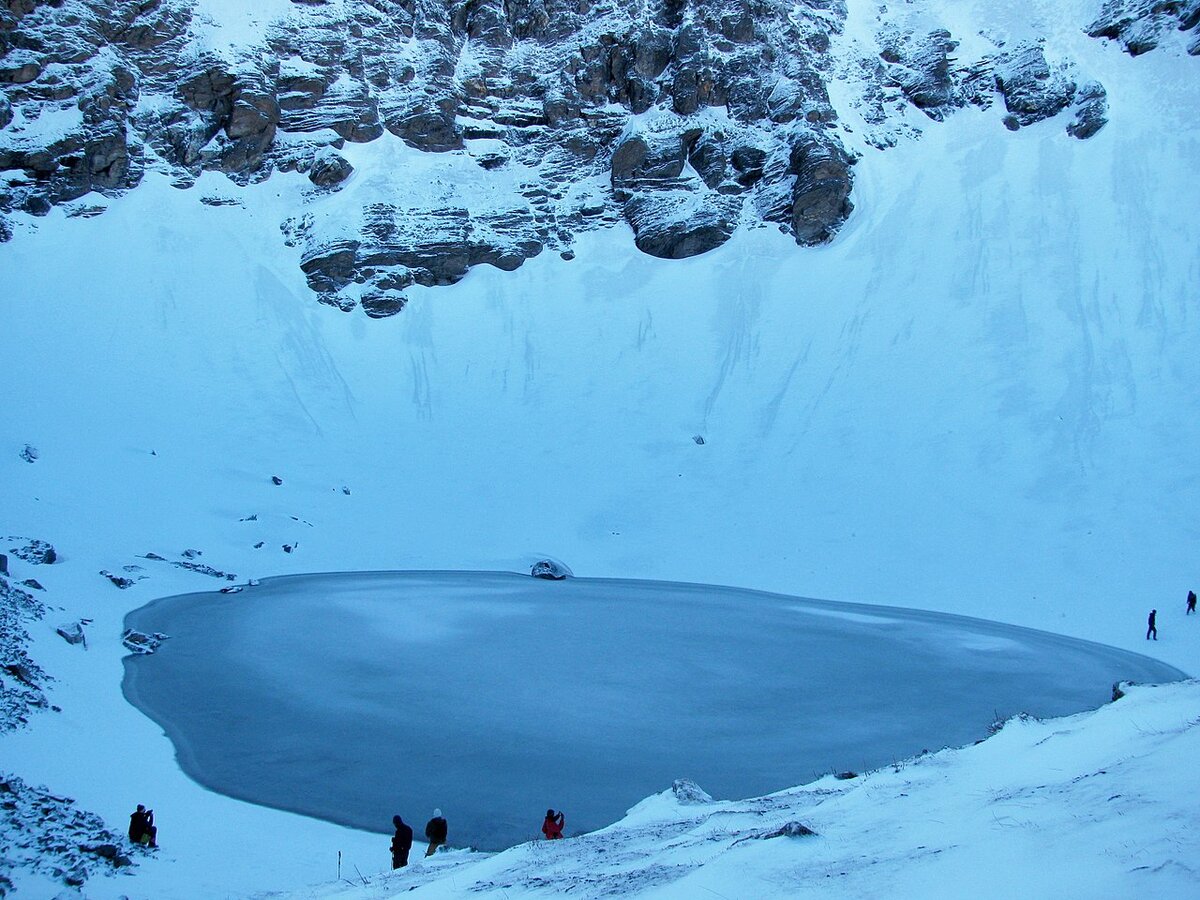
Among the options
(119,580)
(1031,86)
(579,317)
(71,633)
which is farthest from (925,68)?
(71,633)

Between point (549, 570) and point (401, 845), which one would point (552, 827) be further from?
point (549, 570)

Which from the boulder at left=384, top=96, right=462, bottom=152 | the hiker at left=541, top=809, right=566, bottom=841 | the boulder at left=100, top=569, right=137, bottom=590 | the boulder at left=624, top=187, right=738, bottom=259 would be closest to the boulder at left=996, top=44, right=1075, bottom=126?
the boulder at left=624, top=187, right=738, bottom=259

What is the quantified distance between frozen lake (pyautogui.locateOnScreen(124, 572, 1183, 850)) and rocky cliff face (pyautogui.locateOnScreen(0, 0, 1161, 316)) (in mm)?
32728

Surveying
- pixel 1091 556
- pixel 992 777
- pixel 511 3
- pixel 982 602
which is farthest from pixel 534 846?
pixel 511 3

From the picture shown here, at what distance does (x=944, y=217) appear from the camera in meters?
50.2

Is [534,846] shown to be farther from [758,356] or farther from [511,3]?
[511,3]

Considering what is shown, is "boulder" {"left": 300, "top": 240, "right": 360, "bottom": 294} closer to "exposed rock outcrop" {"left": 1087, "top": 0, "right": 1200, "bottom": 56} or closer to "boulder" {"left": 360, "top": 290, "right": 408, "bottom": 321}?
"boulder" {"left": 360, "top": 290, "right": 408, "bottom": 321}

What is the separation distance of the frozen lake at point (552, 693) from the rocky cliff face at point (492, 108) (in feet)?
107

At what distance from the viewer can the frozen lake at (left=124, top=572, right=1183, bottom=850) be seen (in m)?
14.1

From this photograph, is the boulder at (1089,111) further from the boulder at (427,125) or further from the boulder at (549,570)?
the boulder at (549,570)

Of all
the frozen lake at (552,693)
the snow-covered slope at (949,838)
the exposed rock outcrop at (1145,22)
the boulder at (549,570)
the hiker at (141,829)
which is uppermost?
the exposed rock outcrop at (1145,22)

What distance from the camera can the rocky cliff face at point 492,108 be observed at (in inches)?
2138

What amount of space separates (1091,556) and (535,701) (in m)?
22.1

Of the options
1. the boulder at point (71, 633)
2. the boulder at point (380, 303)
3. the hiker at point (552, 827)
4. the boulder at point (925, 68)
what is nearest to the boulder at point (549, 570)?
the boulder at point (71, 633)
